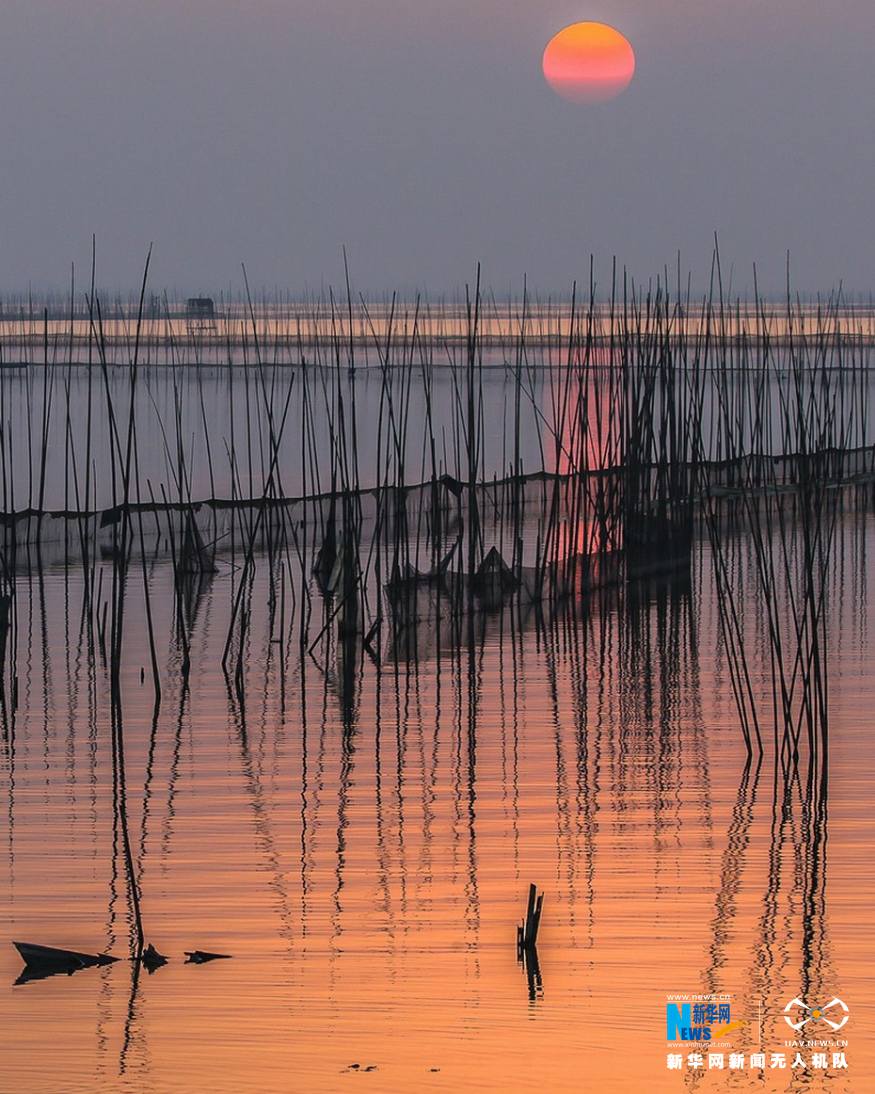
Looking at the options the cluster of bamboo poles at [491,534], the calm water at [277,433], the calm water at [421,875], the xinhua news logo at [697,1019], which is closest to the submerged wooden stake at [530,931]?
the calm water at [421,875]

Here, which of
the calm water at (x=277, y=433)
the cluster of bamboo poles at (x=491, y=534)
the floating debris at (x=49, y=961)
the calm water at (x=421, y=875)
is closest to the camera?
the calm water at (x=421, y=875)

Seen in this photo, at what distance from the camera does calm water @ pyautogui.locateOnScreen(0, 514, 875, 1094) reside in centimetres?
194

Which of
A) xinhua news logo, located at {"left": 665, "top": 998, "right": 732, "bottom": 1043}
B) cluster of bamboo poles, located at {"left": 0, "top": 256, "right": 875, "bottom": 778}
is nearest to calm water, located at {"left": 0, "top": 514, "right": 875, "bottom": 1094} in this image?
xinhua news logo, located at {"left": 665, "top": 998, "right": 732, "bottom": 1043}

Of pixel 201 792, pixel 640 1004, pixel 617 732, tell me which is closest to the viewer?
pixel 640 1004

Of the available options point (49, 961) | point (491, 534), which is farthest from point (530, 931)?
point (491, 534)

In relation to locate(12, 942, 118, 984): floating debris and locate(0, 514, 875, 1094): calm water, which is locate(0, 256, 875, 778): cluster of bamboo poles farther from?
locate(12, 942, 118, 984): floating debris

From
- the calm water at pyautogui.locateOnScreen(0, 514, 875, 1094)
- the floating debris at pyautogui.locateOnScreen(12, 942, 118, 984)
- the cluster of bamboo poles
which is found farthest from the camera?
the cluster of bamboo poles

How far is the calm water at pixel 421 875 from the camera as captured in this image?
6.37 feet

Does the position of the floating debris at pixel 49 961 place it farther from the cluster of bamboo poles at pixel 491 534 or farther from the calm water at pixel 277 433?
the calm water at pixel 277 433

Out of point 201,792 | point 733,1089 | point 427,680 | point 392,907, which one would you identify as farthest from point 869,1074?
point 427,680

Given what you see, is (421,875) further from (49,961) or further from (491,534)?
(491,534)

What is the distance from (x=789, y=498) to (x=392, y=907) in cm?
619

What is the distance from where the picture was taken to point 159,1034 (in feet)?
6.47

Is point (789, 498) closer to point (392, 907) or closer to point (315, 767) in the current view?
point (315, 767)
